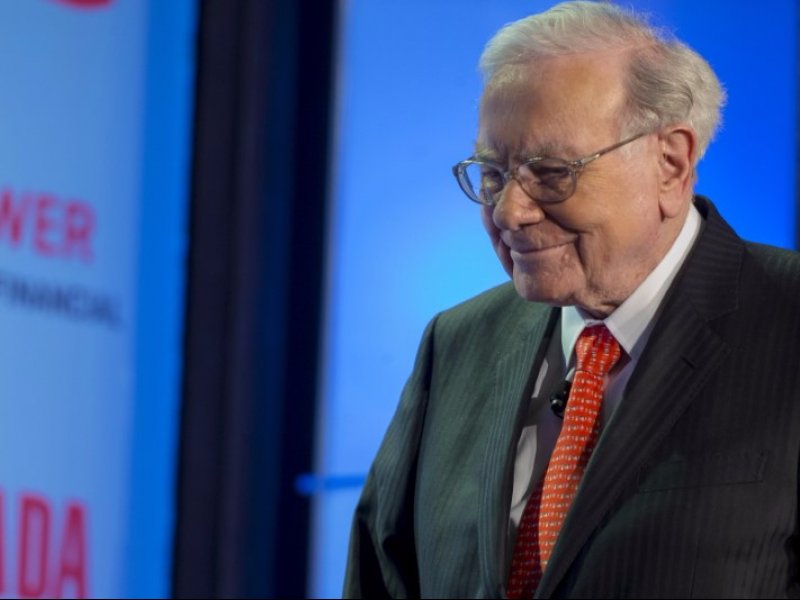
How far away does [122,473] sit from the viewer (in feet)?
9.55

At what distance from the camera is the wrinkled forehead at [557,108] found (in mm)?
1794

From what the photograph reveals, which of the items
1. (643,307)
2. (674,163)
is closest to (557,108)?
(674,163)

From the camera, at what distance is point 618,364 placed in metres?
1.86

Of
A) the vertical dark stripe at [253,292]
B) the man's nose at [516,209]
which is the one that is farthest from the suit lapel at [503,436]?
the vertical dark stripe at [253,292]

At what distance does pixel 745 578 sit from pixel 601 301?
0.43 m

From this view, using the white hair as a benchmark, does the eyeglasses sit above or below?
below

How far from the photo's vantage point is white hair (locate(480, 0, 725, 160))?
1.83m

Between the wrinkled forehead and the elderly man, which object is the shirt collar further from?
the wrinkled forehead

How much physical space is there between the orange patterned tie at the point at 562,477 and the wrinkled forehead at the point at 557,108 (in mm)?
286

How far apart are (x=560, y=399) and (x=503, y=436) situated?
0.10 metres

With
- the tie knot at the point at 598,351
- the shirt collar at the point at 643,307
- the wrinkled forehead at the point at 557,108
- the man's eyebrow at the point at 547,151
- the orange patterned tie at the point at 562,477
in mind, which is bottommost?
the orange patterned tie at the point at 562,477

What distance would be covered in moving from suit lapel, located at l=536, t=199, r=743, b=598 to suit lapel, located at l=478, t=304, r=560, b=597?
93mm

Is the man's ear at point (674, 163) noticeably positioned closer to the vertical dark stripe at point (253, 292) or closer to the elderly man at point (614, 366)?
the elderly man at point (614, 366)

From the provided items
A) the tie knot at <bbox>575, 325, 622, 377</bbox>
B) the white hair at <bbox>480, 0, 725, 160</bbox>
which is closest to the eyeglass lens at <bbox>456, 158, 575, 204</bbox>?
the white hair at <bbox>480, 0, 725, 160</bbox>
